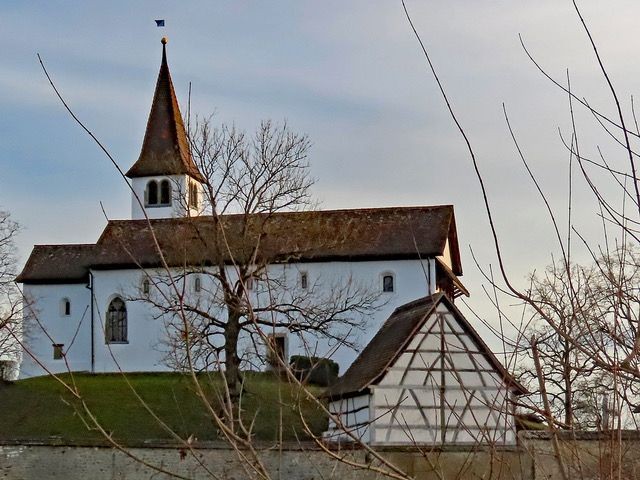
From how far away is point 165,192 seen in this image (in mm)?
47812

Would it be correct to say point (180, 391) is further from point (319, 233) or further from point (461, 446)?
point (461, 446)

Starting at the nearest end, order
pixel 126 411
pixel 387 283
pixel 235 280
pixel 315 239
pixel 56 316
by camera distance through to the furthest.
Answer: pixel 126 411 < pixel 235 280 < pixel 315 239 < pixel 387 283 < pixel 56 316

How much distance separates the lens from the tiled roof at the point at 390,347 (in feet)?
67.8

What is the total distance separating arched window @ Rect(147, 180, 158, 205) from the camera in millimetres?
47688

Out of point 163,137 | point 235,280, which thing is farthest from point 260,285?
point 163,137

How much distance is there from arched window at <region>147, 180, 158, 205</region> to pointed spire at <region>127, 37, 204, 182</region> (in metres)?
0.44

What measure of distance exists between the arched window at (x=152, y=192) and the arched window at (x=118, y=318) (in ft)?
26.6

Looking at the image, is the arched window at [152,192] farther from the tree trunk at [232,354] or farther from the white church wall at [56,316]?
the tree trunk at [232,354]

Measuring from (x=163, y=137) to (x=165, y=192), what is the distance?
3552 millimetres

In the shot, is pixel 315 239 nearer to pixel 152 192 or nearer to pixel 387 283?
pixel 387 283

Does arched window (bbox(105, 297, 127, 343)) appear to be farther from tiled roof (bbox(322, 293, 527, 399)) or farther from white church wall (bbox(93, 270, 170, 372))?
tiled roof (bbox(322, 293, 527, 399))

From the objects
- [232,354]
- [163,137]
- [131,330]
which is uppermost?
[163,137]

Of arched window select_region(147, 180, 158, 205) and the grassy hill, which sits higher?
arched window select_region(147, 180, 158, 205)

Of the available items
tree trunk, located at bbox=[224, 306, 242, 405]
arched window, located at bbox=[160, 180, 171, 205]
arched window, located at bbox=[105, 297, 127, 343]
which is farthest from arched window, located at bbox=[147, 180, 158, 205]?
tree trunk, located at bbox=[224, 306, 242, 405]
